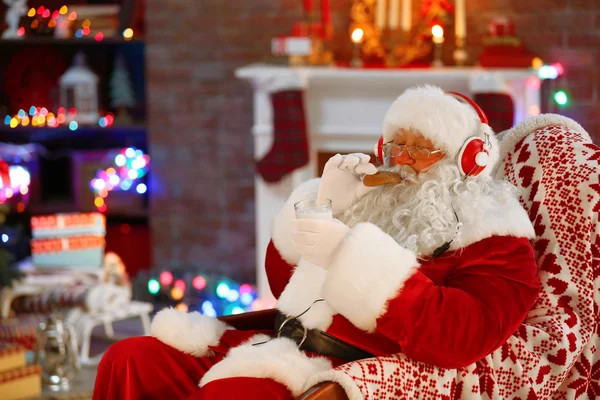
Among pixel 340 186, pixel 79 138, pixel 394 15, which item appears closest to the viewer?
pixel 340 186

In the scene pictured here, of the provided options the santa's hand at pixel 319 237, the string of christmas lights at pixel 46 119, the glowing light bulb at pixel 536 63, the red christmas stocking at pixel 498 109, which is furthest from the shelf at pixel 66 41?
the santa's hand at pixel 319 237

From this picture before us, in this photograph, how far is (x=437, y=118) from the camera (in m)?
1.89

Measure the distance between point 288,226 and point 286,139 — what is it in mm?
1966

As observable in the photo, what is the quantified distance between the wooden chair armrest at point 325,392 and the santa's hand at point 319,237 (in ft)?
0.81

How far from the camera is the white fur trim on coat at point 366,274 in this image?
165 centimetres

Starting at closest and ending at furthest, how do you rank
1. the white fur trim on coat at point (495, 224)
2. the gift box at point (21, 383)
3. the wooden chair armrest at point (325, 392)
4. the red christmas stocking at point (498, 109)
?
the wooden chair armrest at point (325, 392) < the white fur trim on coat at point (495, 224) < the gift box at point (21, 383) < the red christmas stocking at point (498, 109)

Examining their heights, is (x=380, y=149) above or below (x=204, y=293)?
above

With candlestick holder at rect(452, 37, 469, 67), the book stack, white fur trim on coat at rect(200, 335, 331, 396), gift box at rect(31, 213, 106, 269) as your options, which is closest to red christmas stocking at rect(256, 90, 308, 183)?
candlestick holder at rect(452, 37, 469, 67)

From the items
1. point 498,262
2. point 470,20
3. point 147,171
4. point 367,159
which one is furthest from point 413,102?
point 147,171

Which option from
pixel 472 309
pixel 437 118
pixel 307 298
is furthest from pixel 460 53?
pixel 472 309

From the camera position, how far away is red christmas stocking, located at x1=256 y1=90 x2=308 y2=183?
3951mm

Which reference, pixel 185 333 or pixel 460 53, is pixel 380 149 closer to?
pixel 185 333

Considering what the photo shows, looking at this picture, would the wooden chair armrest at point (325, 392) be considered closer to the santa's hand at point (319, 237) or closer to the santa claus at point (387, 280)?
the santa claus at point (387, 280)

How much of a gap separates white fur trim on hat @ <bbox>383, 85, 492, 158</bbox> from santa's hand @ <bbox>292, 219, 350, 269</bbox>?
336mm
